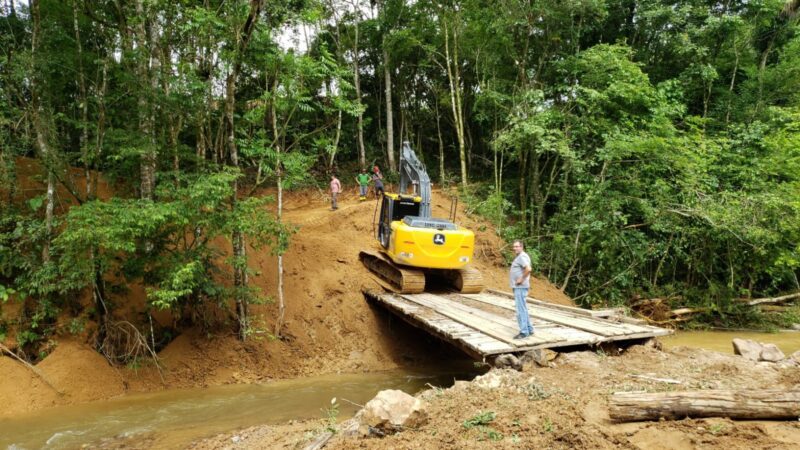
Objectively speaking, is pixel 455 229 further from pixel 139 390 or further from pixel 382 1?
pixel 382 1

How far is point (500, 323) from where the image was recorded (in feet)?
25.1

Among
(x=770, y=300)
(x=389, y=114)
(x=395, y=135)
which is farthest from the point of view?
(x=395, y=135)

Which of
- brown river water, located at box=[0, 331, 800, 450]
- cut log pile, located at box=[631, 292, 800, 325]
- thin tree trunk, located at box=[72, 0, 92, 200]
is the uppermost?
thin tree trunk, located at box=[72, 0, 92, 200]

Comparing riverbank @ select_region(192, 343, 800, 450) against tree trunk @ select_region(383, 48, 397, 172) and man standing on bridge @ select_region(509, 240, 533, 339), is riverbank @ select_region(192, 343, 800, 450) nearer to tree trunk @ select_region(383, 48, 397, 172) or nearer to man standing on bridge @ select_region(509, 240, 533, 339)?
man standing on bridge @ select_region(509, 240, 533, 339)

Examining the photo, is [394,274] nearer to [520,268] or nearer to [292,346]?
[292,346]

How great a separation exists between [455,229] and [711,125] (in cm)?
1294

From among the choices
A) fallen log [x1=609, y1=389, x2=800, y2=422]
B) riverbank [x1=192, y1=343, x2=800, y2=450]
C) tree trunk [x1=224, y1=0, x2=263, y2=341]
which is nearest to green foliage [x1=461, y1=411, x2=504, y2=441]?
riverbank [x1=192, y1=343, x2=800, y2=450]

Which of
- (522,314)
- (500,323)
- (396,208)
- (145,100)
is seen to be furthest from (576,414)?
(145,100)

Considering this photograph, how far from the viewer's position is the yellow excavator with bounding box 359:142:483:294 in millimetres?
9812

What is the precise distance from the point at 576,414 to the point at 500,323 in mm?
3389

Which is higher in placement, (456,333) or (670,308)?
(456,333)

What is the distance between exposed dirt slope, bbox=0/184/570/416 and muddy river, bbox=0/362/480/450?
35 cm

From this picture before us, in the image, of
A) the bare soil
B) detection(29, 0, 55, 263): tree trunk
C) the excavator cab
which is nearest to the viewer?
the bare soil

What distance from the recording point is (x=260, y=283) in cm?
1077
